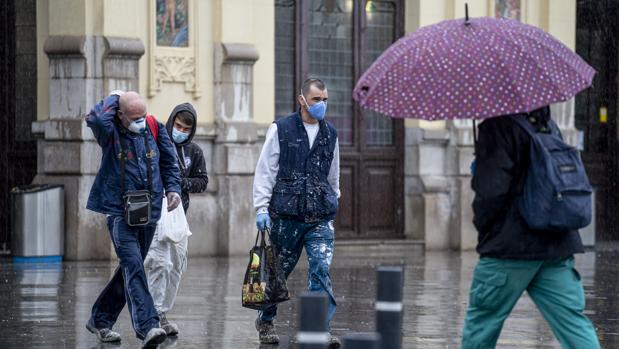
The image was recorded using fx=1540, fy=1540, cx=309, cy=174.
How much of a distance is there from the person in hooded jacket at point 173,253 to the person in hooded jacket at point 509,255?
4078mm

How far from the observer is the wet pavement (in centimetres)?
1114

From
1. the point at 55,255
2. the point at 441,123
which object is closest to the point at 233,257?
the point at 55,255

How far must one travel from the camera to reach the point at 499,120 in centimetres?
771

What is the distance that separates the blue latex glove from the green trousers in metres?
2.95

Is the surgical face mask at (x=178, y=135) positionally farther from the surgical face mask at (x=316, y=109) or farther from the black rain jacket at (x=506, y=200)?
the black rain jacket at (x=506, y=200)

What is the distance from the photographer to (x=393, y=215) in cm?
2197

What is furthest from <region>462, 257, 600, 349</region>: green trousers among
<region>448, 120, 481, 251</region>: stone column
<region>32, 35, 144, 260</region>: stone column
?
<region>448, 120, 481, 251</region>: stone column

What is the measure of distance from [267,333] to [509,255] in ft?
11.6

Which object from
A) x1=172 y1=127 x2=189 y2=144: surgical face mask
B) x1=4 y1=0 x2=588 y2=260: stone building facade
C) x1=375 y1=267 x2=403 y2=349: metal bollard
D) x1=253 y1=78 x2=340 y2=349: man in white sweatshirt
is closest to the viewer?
x1=375 y1=267 x2=403 y2=349: metal bollard

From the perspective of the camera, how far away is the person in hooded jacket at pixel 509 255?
7.58 meters

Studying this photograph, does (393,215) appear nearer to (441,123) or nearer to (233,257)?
(441,123)

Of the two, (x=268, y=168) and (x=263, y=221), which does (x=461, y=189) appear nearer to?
(x=268, y=168)

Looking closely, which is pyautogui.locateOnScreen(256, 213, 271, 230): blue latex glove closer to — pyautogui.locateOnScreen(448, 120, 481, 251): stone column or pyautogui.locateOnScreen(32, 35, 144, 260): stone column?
pyautogui.locateOnScreen(32, 35, 144, 260): stone column

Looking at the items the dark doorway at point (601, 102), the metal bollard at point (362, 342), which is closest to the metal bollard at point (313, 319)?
the metal bollard at point (362, 342)
